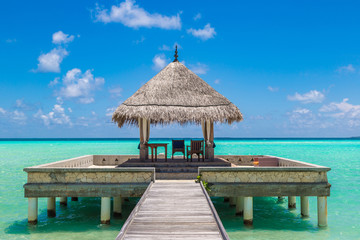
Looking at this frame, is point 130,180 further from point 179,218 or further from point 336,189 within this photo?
point 336,189

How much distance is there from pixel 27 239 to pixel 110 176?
2927 millimetres

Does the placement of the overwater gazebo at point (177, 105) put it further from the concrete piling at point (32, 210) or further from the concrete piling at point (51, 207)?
the concrete piling at point (32, 210)

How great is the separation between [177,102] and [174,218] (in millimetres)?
6097

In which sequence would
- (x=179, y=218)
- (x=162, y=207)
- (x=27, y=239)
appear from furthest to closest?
1. (x=27, y=239)
2. (x=162, y=207)
3. (x=179, y=218)

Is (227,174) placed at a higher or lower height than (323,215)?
higher

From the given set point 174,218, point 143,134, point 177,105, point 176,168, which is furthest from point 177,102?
point 174,218

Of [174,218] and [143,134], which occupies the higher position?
[143,134]

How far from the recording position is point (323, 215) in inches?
383

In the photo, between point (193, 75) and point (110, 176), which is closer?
point (110, 176)

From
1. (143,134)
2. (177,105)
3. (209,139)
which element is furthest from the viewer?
(209,139)

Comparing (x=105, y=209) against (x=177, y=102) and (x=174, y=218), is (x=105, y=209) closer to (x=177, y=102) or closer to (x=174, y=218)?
(x=174, y=218)

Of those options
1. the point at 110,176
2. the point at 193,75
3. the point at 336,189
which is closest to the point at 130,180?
the point at 110,176

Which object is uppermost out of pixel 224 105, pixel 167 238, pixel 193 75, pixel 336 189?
pixel 193 75

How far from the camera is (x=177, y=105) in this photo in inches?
459
